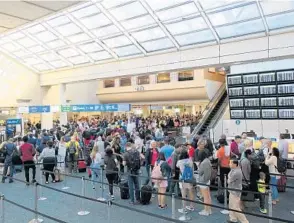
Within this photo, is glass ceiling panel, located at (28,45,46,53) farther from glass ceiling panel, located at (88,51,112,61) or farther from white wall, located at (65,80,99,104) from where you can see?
white wall, located at (65,80,99,104)

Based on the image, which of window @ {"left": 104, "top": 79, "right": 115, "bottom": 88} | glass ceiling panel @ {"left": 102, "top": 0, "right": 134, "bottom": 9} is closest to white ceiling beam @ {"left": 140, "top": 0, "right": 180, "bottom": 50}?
glass ceiling panel @ {"left": 102, "top": 0, "right": 134, "bottom": 9}

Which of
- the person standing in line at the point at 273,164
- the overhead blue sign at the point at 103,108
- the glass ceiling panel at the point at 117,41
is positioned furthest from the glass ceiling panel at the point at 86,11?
the person standing in line at the point at 273,164

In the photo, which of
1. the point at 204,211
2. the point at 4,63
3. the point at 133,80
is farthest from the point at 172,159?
the point at 133,80

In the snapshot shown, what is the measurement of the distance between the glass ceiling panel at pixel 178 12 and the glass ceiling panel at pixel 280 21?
10.3ft

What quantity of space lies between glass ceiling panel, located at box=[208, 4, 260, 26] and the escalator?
8292mm

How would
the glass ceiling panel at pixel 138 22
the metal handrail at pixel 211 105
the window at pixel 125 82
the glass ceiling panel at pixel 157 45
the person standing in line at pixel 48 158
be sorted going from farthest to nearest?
the window at pixel 125 82, the metal handrail at pixel 211 105, the glass ceiling panel at pixel 157 45, the glass ceiling panel at pixel 138 22, the person standing in line at pixel 48 158

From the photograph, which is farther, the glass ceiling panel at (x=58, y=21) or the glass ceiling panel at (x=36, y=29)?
the glass ceiling panel at (x=36, y=29)

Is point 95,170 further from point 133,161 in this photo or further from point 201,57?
point 201,57

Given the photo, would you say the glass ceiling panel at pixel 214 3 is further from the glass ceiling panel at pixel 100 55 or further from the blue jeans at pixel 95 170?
the blue jeans at pixel 95 170

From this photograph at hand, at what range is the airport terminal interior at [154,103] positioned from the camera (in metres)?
7.61

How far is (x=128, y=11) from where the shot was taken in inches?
620

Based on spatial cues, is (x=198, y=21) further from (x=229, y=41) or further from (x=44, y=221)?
(x=44, y=221)

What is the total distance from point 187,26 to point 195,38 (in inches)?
34.8

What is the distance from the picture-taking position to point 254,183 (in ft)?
24.7
